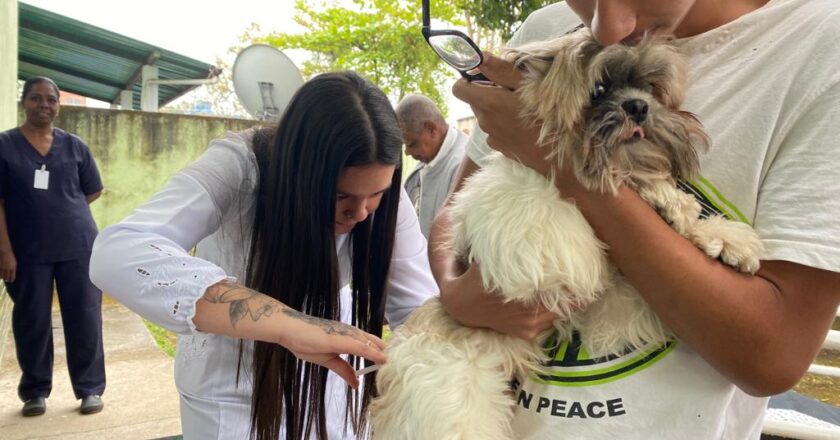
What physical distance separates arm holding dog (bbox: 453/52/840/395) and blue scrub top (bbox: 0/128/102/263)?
531cm

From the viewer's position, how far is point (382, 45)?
50.0 ft

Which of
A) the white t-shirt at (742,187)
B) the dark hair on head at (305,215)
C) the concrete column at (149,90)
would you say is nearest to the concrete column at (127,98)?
the concrete column at (149,90)

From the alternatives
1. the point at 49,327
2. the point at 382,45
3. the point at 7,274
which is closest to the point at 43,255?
the point at 7,274

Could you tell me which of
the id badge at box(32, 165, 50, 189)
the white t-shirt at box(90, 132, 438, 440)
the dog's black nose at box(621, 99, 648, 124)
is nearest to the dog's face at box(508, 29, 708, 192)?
the dog's black nose at box(621, 99, 648, 124)

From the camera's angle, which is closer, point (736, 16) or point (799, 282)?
point (799, 282)

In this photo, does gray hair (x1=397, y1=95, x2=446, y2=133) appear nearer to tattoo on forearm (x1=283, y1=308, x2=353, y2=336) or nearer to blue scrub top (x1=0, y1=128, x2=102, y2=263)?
blue scrub top (x1=0, y1=128, x2=102, y2=263)

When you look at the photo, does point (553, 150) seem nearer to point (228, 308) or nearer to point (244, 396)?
point (228, 308)

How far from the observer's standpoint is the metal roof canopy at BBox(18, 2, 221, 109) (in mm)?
10242

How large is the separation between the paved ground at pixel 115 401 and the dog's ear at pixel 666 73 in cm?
445

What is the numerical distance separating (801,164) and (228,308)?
1321 mm

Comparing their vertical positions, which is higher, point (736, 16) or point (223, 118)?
point (736, 16)

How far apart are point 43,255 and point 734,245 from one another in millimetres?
5506

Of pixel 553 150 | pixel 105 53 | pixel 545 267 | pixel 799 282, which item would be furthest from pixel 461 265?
pixel 105 53

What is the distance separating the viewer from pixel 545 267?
1379mm
